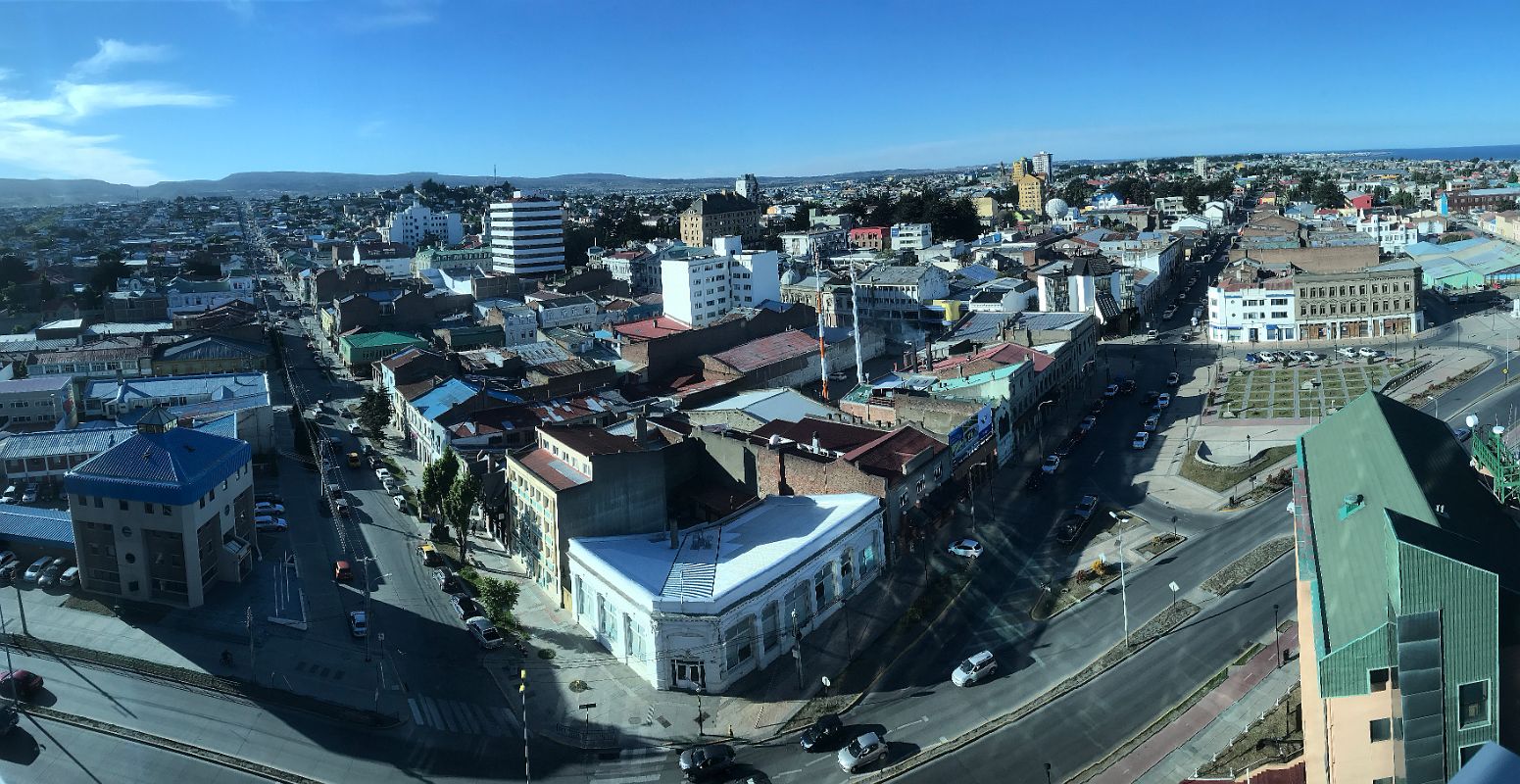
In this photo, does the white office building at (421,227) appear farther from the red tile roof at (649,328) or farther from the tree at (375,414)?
the tree at (375,414)

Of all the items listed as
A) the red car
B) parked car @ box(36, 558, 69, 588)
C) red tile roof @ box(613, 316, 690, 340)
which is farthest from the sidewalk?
red tile roof @ box(613, 316, 690, 340)

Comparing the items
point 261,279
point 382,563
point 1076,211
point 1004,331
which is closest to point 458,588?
point 382,563

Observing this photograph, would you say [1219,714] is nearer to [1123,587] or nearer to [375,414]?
[1123,587]

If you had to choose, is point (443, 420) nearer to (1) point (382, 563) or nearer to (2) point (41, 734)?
(1) point (382, 563)

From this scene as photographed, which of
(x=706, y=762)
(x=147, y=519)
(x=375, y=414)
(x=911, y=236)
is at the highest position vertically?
(x=911, y=236)

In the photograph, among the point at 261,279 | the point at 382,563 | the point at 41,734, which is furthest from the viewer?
the point at 261,279

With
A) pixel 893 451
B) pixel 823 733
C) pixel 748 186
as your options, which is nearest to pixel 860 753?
pixel 823 733
